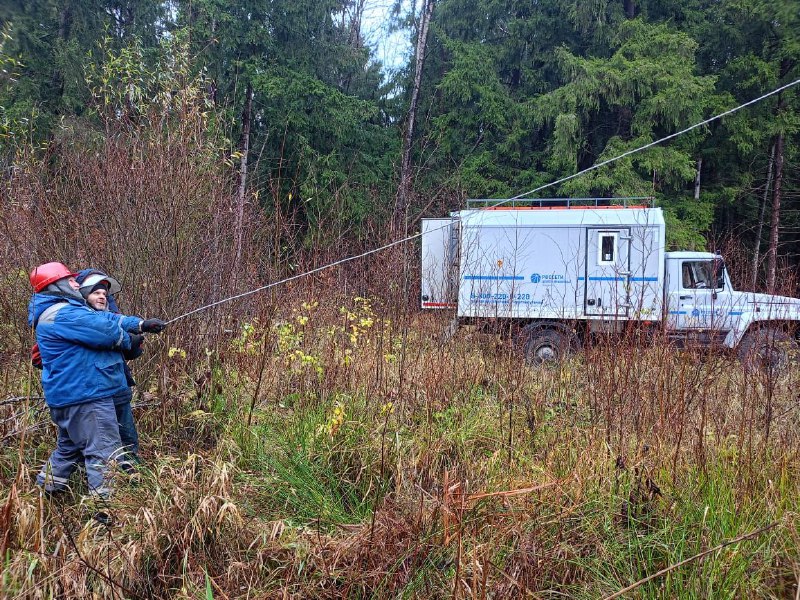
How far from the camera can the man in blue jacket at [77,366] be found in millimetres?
3301

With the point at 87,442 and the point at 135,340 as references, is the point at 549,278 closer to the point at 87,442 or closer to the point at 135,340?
the point at 135,340

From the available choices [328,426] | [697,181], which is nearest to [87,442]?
[328,426]

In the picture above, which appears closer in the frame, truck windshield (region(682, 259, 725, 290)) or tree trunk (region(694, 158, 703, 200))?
truck windshield (region(682, 259, 725, 290))

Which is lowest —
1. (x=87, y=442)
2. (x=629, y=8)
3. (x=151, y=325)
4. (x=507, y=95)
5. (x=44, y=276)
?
(x=87, y=442)

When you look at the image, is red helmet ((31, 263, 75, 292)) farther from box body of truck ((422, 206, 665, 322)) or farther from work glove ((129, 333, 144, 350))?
box body of truck ((422, 206, 665, 322))

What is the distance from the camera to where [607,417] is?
3.51 m

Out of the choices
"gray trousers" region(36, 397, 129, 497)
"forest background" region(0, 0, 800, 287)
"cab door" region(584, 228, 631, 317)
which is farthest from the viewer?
"forest background" region(0, 0, 800, 287)

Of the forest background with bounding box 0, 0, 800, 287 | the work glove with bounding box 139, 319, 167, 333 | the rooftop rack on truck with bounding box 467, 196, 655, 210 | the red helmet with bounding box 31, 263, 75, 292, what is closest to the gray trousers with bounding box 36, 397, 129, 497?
the work glove with bounding box 139, 319, 167, 333

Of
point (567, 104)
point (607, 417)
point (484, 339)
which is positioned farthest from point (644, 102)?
point (607, 417)

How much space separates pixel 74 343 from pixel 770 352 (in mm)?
4473

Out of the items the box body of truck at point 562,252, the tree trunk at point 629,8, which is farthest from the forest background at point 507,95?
the box body of truck at point 562,252

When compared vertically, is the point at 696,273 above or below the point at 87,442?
above

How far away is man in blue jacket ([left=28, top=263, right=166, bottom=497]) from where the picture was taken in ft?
10.8

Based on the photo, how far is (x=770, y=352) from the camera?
11.6 feet
